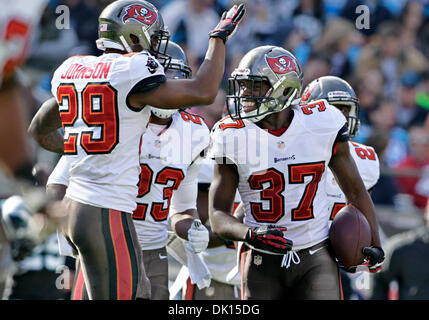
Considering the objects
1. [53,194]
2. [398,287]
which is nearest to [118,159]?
[53,194]

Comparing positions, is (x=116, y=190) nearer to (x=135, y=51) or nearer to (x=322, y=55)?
→ (x=135, y=51)

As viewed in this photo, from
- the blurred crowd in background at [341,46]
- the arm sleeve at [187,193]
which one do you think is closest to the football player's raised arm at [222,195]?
the arm sleeve at [187,193]

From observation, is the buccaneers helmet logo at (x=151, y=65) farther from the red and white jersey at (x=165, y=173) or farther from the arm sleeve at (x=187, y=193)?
the arm sleeve at (x=187, y=193)

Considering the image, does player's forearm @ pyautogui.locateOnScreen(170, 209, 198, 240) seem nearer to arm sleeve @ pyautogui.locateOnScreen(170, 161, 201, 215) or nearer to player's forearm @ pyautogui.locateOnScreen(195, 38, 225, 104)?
arm sleeve @ pyautogui.locateOnScreen(170, 161, 201, 215)

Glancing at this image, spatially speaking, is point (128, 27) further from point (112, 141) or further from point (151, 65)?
point (112, 141)

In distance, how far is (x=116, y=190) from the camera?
12.7ft

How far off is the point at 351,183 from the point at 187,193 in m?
1.07

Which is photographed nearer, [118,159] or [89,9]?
[118,159]

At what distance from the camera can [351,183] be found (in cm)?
458

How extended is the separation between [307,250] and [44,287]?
2.39m

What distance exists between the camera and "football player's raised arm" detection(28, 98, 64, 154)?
4.42m

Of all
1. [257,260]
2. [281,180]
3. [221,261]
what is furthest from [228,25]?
[221,261]

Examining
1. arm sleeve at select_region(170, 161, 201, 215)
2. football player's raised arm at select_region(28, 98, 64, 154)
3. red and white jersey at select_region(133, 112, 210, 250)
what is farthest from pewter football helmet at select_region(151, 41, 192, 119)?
football player's raised arm at select_region(28, 98, 64, 154)

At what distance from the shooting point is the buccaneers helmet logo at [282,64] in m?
4.61
